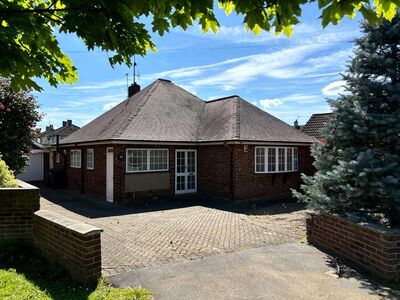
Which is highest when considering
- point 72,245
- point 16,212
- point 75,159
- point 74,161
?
point 75,159

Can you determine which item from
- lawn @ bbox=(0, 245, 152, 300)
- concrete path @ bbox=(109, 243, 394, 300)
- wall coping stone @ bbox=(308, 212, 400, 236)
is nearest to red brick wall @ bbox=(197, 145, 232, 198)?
wall coping stone @ bbox=(308, 212, 400, 236)

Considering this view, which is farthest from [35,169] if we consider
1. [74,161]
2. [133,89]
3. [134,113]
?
[134,113]

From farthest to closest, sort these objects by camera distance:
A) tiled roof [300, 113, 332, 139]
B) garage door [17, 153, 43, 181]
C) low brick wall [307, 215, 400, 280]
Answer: garage door [17, 153, 43, 181], tiled roof [300, 113, 332, 139], low brick wall [307, 215, 400, 280]

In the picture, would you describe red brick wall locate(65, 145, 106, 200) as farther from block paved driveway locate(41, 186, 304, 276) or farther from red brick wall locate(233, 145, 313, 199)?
red brick wall locate(233, 145, 313, 199)

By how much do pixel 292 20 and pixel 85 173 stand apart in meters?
15.5

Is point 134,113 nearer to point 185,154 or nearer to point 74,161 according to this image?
point 185,154

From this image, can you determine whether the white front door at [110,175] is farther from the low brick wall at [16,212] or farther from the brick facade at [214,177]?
the low brick wall at [16,212]

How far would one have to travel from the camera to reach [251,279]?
5.17m

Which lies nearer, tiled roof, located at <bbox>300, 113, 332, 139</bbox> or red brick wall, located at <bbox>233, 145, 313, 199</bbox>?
red brick wall, located at <bbox>233, 145, 313, 199</bbox>

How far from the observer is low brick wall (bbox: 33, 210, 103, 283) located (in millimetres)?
4918

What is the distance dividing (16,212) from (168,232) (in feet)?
12.1

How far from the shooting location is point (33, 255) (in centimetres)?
620

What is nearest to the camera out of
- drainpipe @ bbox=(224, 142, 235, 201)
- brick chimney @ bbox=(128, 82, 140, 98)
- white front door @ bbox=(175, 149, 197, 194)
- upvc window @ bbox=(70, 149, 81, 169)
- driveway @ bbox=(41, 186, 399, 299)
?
driveway @ bbox=(41, 186, 399, 299)

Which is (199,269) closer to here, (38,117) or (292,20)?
(292,20)
